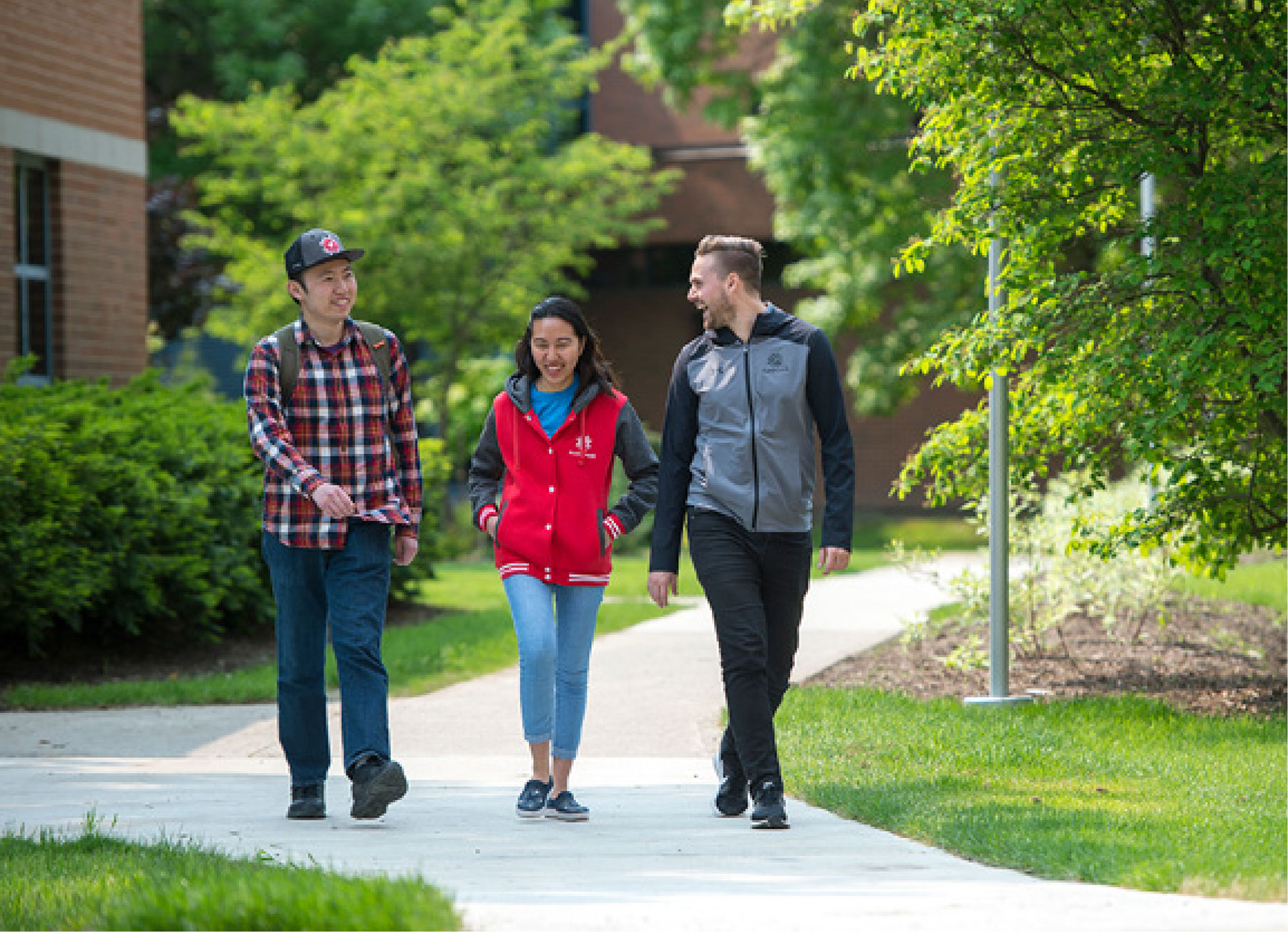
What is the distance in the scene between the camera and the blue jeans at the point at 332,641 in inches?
248

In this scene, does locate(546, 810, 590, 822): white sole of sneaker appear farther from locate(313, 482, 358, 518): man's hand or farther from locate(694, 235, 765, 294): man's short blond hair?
locate(694, 235, 765, 294): man's short blond hair

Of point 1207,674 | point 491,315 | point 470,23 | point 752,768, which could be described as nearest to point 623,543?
point 491,315

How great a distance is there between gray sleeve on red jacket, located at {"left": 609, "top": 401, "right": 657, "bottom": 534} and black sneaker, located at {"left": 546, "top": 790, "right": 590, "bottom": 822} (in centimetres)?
96

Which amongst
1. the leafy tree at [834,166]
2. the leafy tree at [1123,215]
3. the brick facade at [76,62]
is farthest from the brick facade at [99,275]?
the leafy tree at [834,166]

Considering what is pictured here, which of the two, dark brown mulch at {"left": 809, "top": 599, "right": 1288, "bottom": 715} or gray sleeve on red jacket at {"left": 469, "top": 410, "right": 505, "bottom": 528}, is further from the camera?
dark brown mulch at {"left": 809, "top": 599, "right": 1288, "bottom": 715}

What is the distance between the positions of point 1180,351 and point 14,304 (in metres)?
8.38

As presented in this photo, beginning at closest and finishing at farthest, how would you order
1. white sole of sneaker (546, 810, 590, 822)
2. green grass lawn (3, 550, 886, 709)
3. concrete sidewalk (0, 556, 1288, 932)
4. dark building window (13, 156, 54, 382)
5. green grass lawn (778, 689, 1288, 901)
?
concrete sidewalk (0, 556, 1288, 932)
green grass lawn (778, 689, 1288, 901)
white sole of sneaker (546, 810, 590, 822)
green grass lawn (3, 550, 886, 709)
dark building window (13, 156, 54, 382)

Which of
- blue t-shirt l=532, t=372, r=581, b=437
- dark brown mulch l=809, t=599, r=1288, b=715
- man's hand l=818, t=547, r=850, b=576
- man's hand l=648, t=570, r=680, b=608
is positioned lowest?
dark brown mulch l=809, t=599, r=1288, b=715

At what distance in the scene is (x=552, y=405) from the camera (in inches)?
258

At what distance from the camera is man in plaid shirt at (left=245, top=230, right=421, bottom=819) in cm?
626

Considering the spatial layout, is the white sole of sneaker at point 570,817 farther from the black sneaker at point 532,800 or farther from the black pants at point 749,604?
the black pants at point 749,604

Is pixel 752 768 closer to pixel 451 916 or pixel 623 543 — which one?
pixel 451 916

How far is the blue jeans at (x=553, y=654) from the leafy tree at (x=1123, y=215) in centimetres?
338

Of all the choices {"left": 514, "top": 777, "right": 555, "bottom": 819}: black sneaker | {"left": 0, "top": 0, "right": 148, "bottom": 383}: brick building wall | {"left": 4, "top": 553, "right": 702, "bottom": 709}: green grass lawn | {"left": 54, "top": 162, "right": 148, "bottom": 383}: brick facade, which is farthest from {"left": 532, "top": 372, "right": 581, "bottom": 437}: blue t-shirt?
{"left": 54, "top": 162, "right": 148, "bottom": 383}: brick facade
